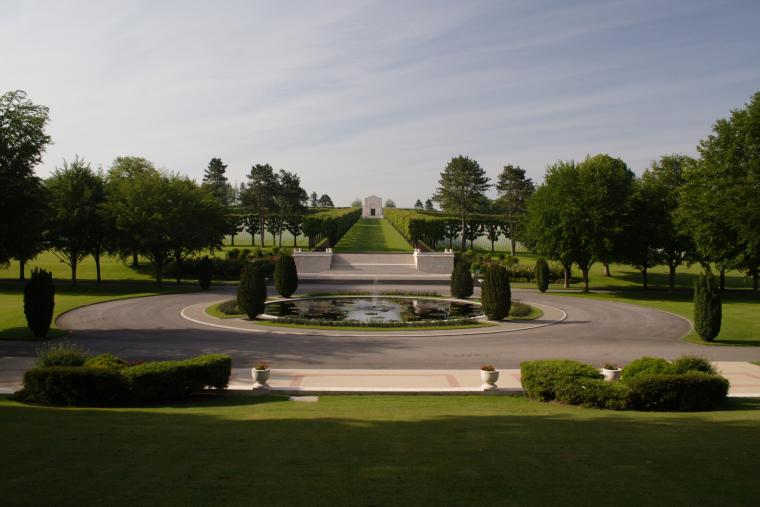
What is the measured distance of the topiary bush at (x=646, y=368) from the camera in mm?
16000

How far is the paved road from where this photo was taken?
23.2 meters

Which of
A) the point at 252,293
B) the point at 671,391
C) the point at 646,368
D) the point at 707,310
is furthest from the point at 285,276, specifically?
the point at 671,391

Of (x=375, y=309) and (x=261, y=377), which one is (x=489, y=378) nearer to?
(x=261, y=377)

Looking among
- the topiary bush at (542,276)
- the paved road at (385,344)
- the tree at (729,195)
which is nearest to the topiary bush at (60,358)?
the paved road at (385,344)

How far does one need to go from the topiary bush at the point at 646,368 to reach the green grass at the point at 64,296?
26.3 meters

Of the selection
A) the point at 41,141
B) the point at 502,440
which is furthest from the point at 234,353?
the point at 41,141

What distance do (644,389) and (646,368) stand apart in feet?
A: 4.43

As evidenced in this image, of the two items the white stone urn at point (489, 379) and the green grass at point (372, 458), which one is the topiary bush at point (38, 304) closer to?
the green grass at point (372, 458)

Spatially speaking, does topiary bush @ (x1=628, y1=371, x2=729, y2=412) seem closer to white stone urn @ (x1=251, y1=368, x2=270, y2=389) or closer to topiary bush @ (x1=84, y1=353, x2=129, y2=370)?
white stone urn @ (x1=251, y1=368, x2=270, y2=389)

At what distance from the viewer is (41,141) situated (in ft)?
114

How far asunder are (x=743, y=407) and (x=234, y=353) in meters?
18.3

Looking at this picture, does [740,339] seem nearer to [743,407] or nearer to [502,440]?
[743,407]

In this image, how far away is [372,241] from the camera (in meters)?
94.2

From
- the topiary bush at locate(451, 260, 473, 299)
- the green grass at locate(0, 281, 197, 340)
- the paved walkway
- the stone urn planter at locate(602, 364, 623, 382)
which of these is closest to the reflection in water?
the topiary bush at locate(451, 260, 473, 299)
